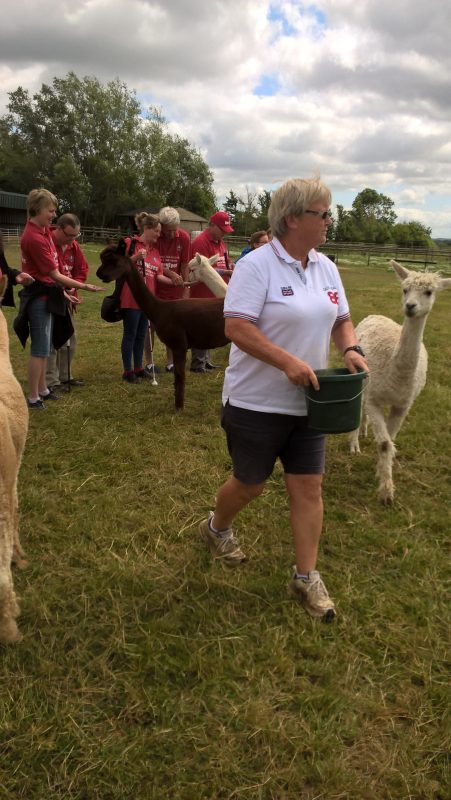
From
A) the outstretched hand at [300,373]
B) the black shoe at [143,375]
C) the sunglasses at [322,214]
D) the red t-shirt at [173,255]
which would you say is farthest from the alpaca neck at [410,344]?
the black shoe at [143,375]

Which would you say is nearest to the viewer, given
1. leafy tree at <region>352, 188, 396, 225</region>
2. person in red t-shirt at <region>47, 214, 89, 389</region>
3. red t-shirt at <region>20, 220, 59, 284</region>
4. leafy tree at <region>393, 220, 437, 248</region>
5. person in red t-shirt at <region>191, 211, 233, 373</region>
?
red t-shirt at <region>20, 220, 59, 284</region>

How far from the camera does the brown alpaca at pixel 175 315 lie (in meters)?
5.37

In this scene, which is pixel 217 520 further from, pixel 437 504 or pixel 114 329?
pixel 114 329

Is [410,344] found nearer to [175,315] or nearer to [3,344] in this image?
[175,315]

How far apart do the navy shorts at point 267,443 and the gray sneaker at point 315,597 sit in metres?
0.56

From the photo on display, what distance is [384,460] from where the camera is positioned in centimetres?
370

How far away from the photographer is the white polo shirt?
2129 millimetres

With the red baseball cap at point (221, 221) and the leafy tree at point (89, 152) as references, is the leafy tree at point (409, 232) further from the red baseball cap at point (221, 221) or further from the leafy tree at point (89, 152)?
the red baseball cap at point (221, 221)

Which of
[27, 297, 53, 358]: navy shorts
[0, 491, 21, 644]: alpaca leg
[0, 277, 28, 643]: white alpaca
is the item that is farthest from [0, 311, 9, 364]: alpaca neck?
[27, 297, 53, 358]: navy shorts

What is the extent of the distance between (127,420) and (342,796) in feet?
12.3

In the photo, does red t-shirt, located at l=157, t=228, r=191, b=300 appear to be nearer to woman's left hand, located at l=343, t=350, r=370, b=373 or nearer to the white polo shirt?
A: the white polo shirt

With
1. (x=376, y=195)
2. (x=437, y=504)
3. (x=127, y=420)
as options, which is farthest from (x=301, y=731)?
(x=376, y=195)

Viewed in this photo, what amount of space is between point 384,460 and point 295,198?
2213mm

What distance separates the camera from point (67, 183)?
160 feet
